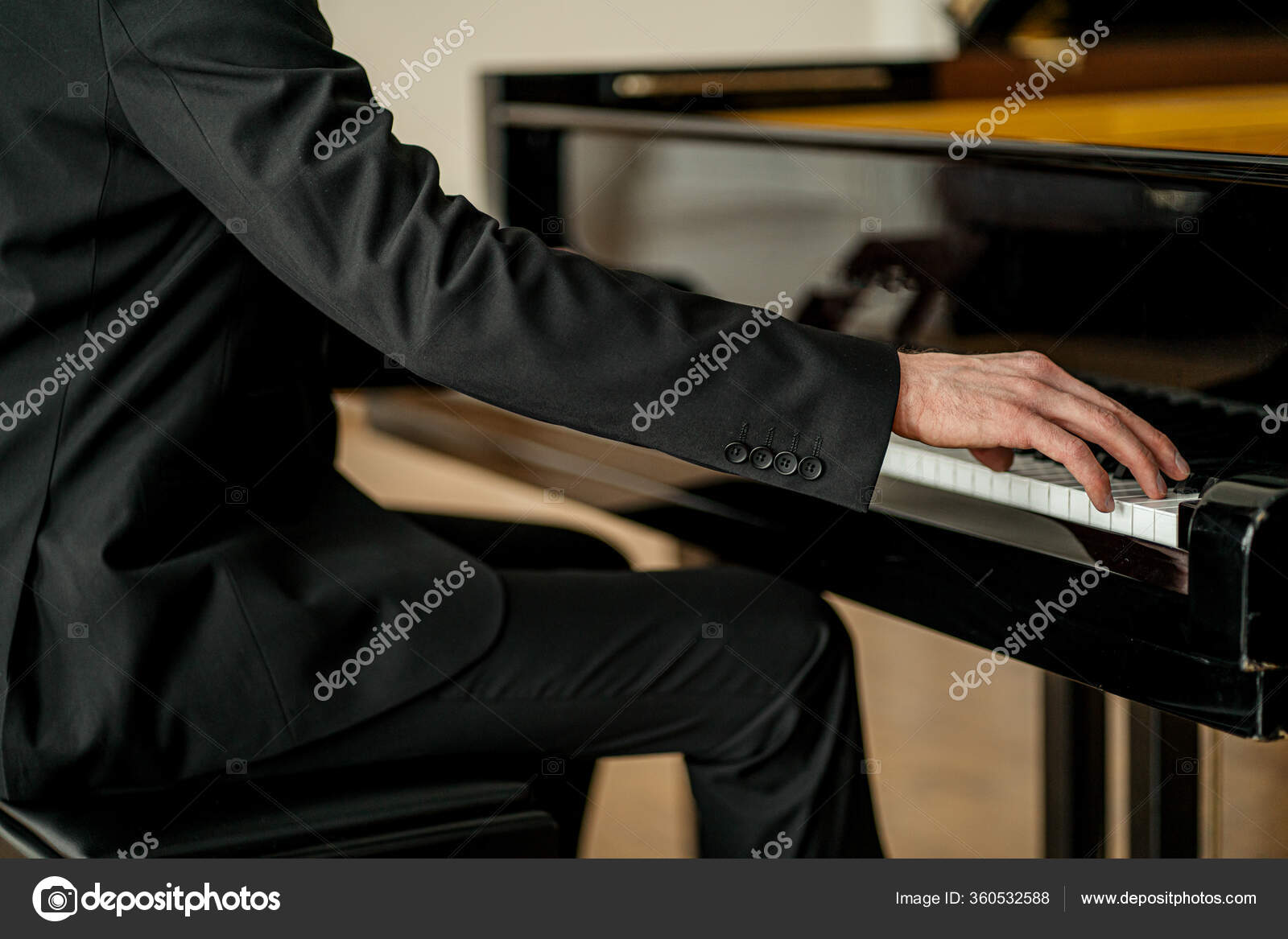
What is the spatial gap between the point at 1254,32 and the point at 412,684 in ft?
6.56

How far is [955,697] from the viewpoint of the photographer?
3.13 m

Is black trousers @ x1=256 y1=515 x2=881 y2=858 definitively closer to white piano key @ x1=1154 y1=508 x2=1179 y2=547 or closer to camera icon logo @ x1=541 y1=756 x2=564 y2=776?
camera icon logo @ x1=541 y1=756 x2=564 y2=776

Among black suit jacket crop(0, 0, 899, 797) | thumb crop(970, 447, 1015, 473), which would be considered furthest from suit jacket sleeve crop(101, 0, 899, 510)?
thumb crop(970, 447, 1015, 473)

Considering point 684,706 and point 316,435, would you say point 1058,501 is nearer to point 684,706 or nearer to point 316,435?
point 684,706

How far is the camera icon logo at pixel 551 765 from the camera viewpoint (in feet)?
4.68

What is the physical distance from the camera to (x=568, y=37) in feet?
17.6

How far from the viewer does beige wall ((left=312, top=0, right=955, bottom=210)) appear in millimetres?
5066

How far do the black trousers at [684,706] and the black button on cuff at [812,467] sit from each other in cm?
31

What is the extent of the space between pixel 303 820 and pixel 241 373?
1.33 ft

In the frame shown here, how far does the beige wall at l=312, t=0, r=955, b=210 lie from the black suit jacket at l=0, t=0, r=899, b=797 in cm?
380

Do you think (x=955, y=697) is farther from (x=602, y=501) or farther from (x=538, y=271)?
(x=538, y=271)
